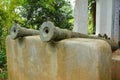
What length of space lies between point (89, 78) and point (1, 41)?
8.17 m

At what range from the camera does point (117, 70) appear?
3.61 m

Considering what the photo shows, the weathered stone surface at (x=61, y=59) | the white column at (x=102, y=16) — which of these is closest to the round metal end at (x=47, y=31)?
the weathered stone surface at (x=61, y=59)

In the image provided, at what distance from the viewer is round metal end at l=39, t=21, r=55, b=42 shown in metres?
3.16

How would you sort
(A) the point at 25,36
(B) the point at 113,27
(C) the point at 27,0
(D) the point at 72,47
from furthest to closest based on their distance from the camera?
(C) the point at 27,0 < (B) the point at 113,27 < (A) the point at 25,36 < (D) the point at 72,47

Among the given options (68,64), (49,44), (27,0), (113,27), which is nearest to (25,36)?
(49,44)

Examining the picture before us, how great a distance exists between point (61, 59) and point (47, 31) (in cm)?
36

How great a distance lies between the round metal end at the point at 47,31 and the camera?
316 centimetres

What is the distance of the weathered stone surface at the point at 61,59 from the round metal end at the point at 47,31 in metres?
0.12

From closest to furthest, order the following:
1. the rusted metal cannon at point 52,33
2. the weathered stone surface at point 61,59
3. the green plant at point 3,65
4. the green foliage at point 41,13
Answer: the weathered stone surface at point 61,59 → the rusted metal cannon at point 52,33 → the green plant at point 3,65 → the green foliage at point 41,13

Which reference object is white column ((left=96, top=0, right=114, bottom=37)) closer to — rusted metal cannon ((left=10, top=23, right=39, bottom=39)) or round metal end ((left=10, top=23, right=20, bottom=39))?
rusted metal cannon ((left=10, top=23, right=39, bottom=39))

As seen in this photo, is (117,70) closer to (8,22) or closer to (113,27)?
(113,27)

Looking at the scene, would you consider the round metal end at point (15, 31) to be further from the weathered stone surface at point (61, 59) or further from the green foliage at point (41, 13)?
the green foliage at point (41, 13)

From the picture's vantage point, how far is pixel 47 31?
3268mm

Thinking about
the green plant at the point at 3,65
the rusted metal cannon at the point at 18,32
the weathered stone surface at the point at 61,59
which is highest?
the rusted metal cannon at the point at 18,32
